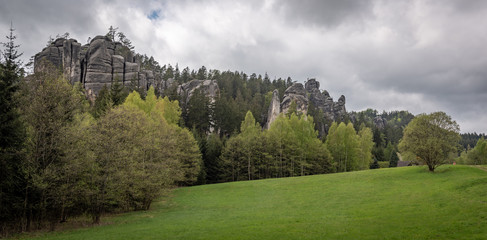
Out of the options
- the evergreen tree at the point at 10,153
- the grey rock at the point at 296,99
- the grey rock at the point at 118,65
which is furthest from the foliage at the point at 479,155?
the grey rock at the point at 118,65

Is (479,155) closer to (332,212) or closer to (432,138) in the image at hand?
(432,138)

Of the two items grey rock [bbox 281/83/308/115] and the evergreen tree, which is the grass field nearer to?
the evergreen tree

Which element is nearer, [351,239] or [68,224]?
[351,239]

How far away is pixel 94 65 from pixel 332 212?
252ft

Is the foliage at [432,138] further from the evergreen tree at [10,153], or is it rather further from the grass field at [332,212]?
the evergreen tree at [10,153]

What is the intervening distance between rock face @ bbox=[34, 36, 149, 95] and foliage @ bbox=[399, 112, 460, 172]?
66.7 m

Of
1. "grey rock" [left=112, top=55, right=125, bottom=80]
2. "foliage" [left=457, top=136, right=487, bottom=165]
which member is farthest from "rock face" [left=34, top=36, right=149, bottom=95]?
"foliage" [left=457, top=136, right=487, bottom=165]

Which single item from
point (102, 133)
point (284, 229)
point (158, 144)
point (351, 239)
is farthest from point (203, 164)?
point (351, 239)

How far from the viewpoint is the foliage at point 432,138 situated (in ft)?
113

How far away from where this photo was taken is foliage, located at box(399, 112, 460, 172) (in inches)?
1361

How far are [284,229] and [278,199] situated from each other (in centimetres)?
1549

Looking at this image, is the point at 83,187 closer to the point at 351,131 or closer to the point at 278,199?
the point at 278,199

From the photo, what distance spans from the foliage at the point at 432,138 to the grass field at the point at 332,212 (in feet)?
6.91

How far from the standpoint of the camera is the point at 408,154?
37000 millimetres
